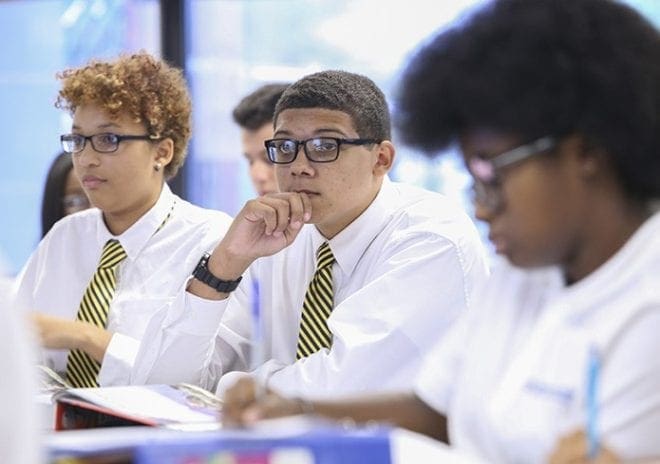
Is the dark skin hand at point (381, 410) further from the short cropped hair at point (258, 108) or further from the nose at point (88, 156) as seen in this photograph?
the short cropped hair at point (258, 108)

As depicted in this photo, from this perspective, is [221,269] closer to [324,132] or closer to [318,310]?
[318,310]

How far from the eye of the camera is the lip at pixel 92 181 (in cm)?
325

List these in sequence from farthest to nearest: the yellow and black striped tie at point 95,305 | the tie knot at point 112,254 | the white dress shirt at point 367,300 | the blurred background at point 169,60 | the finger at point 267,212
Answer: the blurred background at point 169,60, the tie knot at point 112,254, the yellow and black striped tie at point 95,305, the finger at point 267,212, the white dress shirt at point 367,300

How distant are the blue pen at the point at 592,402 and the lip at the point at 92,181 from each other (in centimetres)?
213

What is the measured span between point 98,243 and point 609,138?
2.11m

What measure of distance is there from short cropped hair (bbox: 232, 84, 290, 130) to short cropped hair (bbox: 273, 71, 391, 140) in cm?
114

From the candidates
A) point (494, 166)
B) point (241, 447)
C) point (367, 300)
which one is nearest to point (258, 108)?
point (367, 300)

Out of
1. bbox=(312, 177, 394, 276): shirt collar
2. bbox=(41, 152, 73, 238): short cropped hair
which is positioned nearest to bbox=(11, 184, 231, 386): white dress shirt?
bbox=(312, 177, 394, 276): shirt collar

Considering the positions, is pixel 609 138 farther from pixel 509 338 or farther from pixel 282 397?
pixel 282 397

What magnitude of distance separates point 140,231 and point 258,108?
3.29ft

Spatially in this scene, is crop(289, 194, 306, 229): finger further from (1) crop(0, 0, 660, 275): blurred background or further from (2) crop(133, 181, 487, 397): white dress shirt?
(1) crop(0, 0, 660, 275): blurred background

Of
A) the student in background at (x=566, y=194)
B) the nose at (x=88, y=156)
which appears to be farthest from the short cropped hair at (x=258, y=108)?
the student in background at (x=566, y=194)

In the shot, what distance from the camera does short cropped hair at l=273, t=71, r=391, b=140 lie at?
2779mm

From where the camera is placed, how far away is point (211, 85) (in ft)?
18.7
